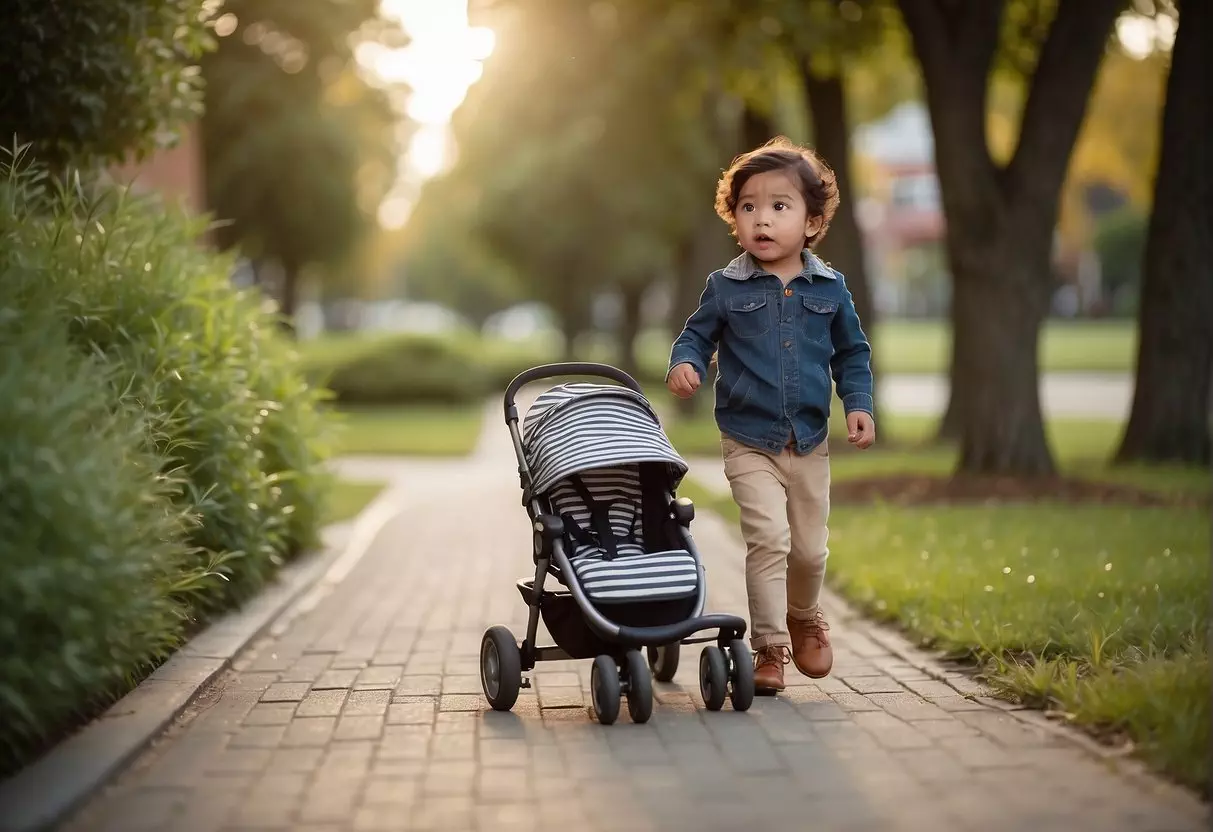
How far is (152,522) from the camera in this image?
5262 mm

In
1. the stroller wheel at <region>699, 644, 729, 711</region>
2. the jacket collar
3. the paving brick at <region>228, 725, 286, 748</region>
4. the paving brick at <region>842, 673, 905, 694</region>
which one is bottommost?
the paving brick at <region>842, 673, 905, 694</region>

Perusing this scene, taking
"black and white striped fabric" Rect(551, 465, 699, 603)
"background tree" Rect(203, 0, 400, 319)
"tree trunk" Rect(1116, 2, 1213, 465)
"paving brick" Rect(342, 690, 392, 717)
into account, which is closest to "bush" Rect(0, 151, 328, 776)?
"paving brick" Rect(342, 690, 392, 717)

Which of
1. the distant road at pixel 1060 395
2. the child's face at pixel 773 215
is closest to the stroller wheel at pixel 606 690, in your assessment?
the child's face at pixel 773 215

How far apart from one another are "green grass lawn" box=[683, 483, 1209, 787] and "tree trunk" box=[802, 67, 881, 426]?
721 centimetres

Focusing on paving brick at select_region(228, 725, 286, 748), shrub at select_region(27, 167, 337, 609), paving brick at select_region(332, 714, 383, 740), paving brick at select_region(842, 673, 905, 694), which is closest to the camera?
paving brick at select_region(228, 725, 286, 748)

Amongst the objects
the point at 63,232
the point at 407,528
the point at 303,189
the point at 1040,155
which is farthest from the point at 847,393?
the point at 303,189

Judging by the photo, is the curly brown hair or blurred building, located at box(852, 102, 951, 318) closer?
the curly brown hair

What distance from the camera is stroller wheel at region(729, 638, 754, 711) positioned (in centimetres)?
539

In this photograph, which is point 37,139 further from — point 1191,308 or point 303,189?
point 303,189

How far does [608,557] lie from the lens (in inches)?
218

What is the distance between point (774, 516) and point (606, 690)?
99 cm

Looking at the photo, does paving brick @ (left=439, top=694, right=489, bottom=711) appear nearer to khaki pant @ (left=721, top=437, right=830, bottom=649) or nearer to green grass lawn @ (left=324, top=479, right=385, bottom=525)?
khaki pant @ (left=721, top=437, right=830, bottom=649)

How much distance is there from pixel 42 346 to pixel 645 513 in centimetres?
224

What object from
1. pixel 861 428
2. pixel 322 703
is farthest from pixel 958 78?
pixel 322 703
